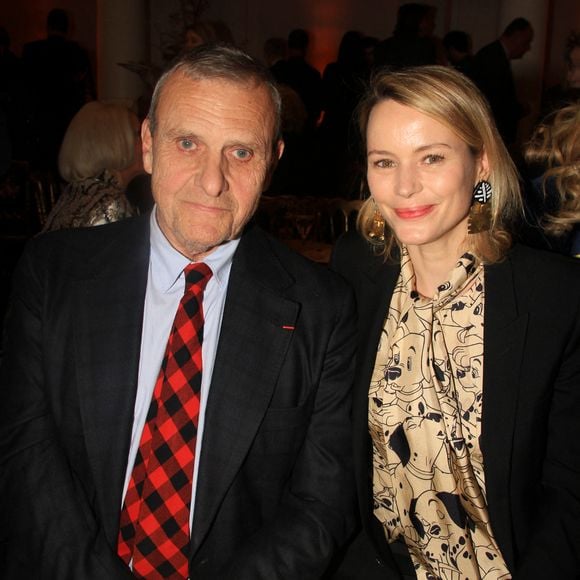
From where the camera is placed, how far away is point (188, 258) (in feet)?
6.00

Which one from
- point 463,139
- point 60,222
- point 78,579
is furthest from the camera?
point 60,222

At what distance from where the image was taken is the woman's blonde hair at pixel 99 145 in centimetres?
373

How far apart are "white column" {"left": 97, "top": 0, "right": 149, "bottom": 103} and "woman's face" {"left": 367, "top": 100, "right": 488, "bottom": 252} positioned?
769 centimetres

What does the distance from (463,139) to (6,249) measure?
4.67 m

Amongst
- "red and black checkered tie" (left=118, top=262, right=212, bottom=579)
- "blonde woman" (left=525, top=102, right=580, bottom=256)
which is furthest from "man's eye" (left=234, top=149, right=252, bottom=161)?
"blonde woman" (left=525, top=102, right=580, bottom=256)

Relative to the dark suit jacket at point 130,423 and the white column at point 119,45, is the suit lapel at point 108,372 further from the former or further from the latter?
the white column at point 119,45

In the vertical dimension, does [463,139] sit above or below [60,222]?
above

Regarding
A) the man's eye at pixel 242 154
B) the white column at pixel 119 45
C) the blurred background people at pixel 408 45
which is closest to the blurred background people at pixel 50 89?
the white column at pixel 119 45

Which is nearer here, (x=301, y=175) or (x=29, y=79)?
(x=301, y=175)

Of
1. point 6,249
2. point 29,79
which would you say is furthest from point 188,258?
point 29,79

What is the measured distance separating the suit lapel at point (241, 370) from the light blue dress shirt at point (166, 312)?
0.03 meters

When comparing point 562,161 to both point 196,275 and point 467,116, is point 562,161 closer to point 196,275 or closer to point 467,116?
point 467,116

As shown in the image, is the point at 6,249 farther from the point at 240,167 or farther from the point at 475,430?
the point at 475,430

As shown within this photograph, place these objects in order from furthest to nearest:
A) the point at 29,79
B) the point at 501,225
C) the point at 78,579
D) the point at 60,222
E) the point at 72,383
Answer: the point at 29,79, the point at 60,222, the point at 501,225, the point at 72,383, the point at 78,579
